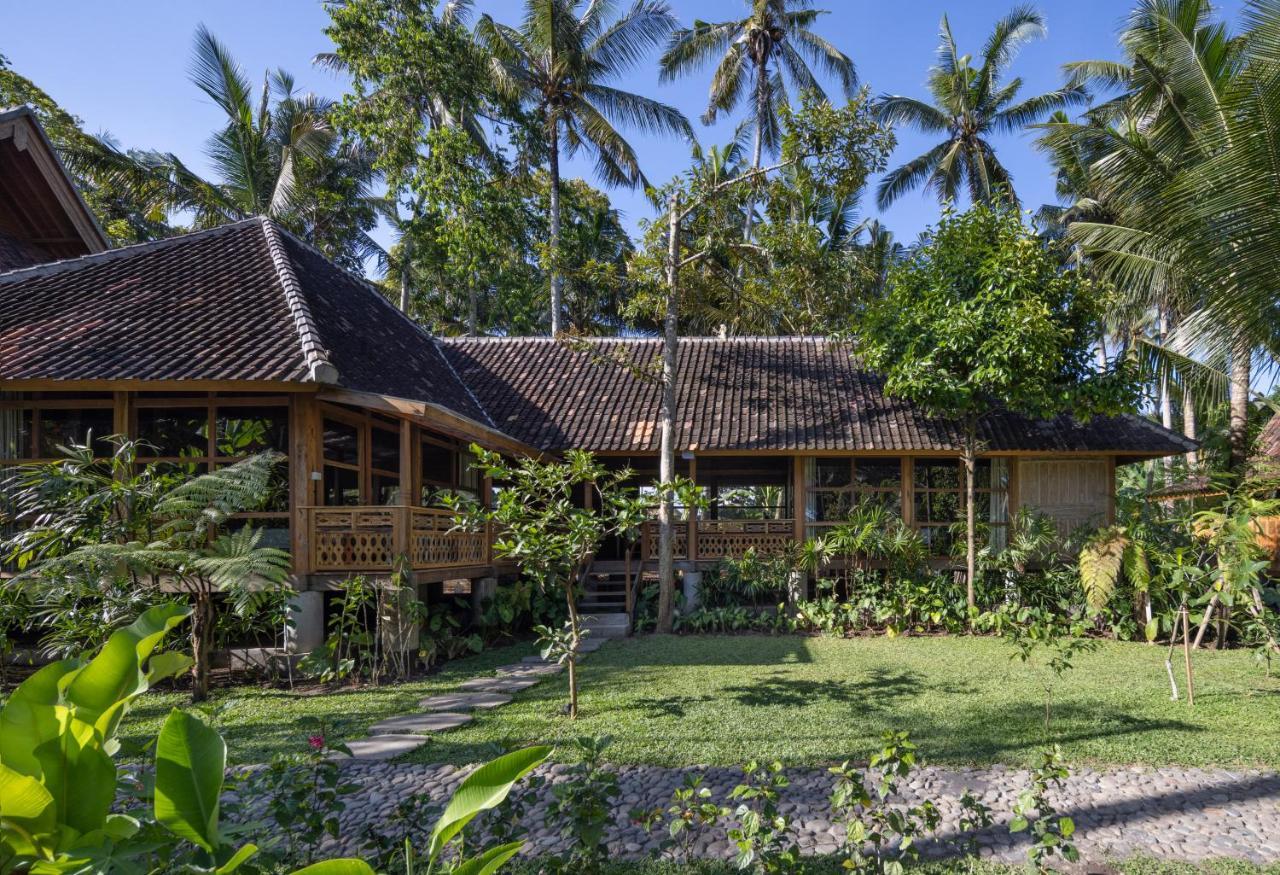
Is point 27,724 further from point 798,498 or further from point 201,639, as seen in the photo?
point 798,498

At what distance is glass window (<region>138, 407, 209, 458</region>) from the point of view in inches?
369

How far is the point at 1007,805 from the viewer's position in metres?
4.29

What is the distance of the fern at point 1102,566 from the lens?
406 inches

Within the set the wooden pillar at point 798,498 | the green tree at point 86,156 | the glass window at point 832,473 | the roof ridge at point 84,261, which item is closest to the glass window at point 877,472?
the glass window at point 832,473

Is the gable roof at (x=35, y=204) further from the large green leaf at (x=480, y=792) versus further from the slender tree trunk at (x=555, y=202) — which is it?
the large green leaf at (x=480, y=792)

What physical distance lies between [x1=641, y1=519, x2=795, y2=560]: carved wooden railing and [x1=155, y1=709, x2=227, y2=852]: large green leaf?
11513mm

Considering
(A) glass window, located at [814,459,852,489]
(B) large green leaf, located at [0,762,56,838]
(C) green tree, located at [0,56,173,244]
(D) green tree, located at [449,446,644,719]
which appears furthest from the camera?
(C) green tree, located at [0,56,173,244]

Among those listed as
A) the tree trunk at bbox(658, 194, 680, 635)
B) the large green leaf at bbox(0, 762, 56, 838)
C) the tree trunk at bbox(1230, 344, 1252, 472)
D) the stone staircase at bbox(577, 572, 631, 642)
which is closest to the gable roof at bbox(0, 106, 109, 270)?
the tree trunk at bbox(658, 194, 680, 635)

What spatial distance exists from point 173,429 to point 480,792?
31.9ft

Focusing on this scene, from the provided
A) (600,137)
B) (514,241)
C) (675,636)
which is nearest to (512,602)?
(675,636)

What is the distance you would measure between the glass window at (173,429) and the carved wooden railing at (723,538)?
7285 millimetres

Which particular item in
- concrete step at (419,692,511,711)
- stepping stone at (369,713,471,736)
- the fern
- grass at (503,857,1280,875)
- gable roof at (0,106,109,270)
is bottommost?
concrete step at (419,692,511,711)

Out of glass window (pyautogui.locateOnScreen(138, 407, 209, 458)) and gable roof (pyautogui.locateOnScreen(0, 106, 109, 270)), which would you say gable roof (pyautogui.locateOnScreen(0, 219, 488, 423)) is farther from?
gable roof (pyautogui.locateOnScreen(0, 106, 109, 270))

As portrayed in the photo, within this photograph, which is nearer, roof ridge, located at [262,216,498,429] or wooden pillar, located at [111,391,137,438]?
wooden pillar, located at [111,391,137,438]
